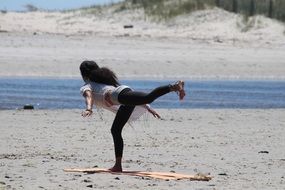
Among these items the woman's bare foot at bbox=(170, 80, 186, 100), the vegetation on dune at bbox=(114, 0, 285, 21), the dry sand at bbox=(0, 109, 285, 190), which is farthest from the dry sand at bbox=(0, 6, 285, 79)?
the woman's bare foot at bbox=(170, 80, 186, 100)

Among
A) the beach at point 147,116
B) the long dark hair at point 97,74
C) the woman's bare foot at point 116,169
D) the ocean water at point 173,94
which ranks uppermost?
the long dark hair at point 97,74

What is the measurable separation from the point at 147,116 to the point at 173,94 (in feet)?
40.0

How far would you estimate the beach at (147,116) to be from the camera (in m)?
10.2

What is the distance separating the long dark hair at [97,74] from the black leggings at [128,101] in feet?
0.97

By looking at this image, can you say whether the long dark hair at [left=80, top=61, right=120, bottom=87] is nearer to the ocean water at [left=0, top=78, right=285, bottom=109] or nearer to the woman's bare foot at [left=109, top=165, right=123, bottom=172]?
the woman's bare foot at [left=109, top=165, right=123, bottom=172]

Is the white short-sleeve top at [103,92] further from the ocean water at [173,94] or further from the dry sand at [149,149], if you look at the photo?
the ocean water at [173,94]

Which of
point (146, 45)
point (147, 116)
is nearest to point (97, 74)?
point (147, 116)

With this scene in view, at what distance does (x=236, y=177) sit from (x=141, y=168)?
3.85 ft

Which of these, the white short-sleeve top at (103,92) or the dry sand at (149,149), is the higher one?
the white short-sleeve top at (103,92)

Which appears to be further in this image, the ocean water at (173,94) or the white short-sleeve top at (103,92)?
the ocean water at (173,94)

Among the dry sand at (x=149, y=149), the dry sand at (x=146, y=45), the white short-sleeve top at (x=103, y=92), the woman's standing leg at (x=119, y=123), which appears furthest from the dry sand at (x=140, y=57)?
the white short-sleeve top at (x=103, y=92)

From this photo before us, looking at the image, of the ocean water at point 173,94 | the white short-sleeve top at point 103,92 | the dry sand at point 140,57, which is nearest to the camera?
the white short-sleeve top at point 103,92

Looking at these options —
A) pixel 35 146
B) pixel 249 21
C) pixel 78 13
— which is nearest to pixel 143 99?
pixel 35 146

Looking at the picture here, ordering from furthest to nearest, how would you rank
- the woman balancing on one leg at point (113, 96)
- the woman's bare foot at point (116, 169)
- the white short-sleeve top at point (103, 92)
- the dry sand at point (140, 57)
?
the dry sand at point (140, 57) < the woman's bare foot at point (116, 169) < the white short-sleeve top at point (103, 92) < the woman balancing on one leg at point (113, 96)
